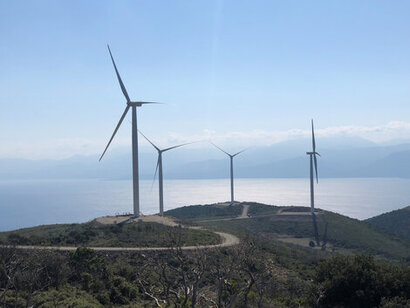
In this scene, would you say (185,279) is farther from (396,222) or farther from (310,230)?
(396,222)

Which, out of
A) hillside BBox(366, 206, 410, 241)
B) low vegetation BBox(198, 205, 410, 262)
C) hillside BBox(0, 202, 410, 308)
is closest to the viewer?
hillside BBox(0, 202, 410, 308)

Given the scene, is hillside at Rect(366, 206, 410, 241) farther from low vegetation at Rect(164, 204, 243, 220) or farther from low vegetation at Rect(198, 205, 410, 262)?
low vegetation at Rect(164, 204, 243, 220)

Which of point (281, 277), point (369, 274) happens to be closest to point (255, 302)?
point (369, 274)

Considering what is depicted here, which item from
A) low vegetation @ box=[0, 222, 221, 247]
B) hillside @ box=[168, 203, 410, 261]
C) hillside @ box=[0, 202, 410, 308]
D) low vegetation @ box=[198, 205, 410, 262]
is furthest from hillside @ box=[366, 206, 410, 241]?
hillside @ box=[0, 202, 410, 308]

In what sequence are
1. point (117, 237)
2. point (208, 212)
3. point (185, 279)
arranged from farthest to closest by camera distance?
point (208, 212)
point (117, 237)
point (185, 279)

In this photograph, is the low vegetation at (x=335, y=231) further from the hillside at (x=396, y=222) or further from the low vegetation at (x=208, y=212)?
the hillside at (x=396, y=222)

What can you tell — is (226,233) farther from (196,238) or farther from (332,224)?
(332,224)

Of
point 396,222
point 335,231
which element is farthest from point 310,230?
point 396,222

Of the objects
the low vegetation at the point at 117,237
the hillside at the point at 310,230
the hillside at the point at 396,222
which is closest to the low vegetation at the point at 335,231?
the hillside at the point at 310,230
